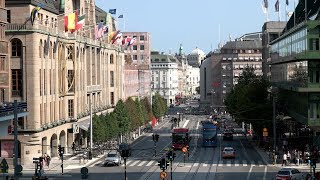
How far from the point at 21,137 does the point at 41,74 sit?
25.2ft

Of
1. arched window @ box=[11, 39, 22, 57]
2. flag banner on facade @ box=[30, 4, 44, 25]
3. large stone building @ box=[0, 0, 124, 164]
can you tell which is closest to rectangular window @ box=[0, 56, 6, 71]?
flag banner on facade @ box=[30, 4, 44, 25]

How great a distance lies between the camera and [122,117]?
11162cm

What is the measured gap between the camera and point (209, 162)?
8588 cm

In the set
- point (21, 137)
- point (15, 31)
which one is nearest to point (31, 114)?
point (21, 137)

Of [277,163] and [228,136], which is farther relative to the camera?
[228,136]

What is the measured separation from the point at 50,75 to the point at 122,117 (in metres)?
22.0

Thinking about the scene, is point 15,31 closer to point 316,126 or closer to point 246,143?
point 316,126

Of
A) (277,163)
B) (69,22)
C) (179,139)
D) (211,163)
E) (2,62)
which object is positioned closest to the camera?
(2,62)

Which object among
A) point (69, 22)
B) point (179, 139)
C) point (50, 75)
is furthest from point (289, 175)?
point (179, 139)

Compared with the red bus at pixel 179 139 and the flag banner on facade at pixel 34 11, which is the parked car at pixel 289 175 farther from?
the red bus at pixel 179 139

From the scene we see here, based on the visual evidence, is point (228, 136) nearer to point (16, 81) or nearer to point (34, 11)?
point (16, 81)

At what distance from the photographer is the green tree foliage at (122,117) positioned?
110938 mm

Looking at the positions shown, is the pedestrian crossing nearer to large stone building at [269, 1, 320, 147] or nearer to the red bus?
large stone building at [269, 1, 320, 147]

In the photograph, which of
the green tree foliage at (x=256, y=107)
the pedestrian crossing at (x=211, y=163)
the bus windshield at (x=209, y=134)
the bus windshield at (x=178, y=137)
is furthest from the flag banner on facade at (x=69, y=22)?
the green tree foliage at (x=256, y=107)
